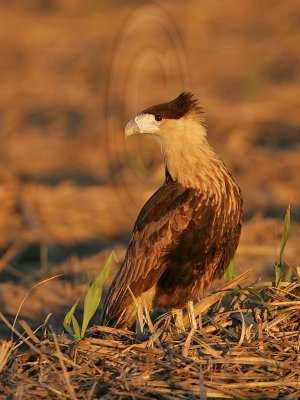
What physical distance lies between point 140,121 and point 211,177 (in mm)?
658

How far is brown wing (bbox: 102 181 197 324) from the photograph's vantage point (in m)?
6.42

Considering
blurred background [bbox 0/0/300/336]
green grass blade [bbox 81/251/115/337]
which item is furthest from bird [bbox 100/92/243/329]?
blurred background [bbox 0/0/300/336]

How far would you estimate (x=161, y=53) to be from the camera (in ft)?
46.1

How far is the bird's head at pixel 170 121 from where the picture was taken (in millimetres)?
6773

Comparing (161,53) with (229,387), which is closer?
(229,387)

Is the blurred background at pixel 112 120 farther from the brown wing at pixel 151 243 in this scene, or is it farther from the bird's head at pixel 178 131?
the bird's head at pixel 178 131

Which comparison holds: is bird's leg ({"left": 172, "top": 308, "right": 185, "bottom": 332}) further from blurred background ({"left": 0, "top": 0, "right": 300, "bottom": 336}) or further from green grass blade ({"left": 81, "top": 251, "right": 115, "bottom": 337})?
blurred background ({"left": 0, "top": 0, "right": 300, "bottom": 336})

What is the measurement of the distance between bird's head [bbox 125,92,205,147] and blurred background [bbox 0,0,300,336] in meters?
1.53

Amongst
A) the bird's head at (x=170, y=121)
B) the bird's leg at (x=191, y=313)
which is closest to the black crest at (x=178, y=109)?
the bird's head at (x=170, y=121)

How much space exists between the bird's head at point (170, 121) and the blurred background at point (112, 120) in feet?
5.03

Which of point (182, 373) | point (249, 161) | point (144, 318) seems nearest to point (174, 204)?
point (144, 318)

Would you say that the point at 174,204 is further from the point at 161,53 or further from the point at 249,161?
the point at 161,53

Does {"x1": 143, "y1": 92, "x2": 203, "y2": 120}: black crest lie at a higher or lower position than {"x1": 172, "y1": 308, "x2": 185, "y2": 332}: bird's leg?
higher

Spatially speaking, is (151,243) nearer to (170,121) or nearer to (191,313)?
(191,313)
